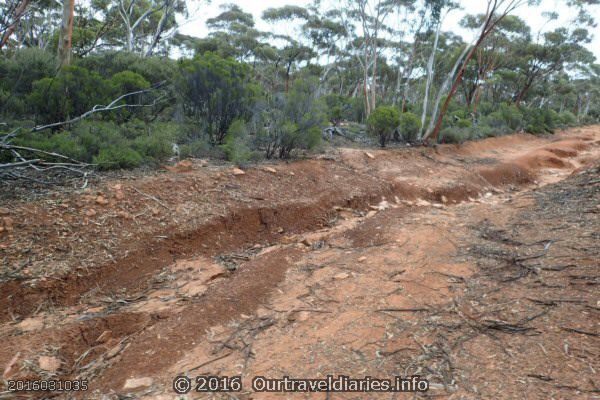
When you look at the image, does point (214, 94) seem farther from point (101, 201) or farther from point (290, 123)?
point (101, 201)

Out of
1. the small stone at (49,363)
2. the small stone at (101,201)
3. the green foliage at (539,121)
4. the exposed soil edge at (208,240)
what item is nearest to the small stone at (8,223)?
the exposed soil edge at (208,240)

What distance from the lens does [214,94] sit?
726 cm

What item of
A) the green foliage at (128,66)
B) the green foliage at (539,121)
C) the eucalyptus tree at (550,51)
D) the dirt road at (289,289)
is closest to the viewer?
the dirt road at (289,289)

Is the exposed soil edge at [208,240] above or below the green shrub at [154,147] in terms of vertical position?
below

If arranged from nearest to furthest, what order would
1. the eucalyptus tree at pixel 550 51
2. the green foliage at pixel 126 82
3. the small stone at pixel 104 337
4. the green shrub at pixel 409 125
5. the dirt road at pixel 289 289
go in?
the dirt road at pixel 289 289 < the small stone at pixel 104 337 < the green foliage at pixel 126 82 < the green shrub at pixel 409 125 < the eucalyptus tree at pixel 550 51

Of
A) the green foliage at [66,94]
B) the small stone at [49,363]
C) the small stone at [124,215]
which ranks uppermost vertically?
the green foliage at [66,94]

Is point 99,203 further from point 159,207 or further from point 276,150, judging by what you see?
point 276,150

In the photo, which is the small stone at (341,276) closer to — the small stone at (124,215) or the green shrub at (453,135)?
the small stone at (124,215)

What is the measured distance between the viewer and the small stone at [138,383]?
2.39m

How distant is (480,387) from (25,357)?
2.96m

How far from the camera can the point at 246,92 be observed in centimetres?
770

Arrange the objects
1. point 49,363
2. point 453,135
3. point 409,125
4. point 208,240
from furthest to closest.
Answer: point 453,135 → point 409,125 → point 208,240 → point 49,363

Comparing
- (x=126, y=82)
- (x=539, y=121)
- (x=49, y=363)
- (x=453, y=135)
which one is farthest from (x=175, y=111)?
(x=539, y=121)

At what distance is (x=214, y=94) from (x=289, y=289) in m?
4.86
